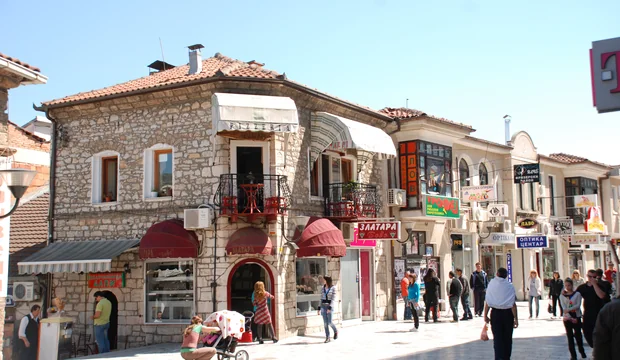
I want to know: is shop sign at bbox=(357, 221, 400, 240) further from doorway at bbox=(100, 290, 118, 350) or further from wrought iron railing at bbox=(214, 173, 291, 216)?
doorway at bbox=(100, 290, 118, 350)

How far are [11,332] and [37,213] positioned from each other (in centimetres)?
520

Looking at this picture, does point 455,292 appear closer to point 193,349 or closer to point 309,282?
point 309,282

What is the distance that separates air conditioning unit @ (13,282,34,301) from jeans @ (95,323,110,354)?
3580mm

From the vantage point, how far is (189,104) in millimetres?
18312

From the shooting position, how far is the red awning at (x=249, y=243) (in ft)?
54.6

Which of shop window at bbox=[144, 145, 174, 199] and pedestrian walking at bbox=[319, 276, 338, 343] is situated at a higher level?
shop window at bbox=[144, 145, 174, 199]

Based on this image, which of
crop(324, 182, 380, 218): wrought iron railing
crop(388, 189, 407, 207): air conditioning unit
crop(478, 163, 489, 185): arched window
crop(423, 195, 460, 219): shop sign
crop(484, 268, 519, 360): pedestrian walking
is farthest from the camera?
crop(478, 163, 489, 185): arched window

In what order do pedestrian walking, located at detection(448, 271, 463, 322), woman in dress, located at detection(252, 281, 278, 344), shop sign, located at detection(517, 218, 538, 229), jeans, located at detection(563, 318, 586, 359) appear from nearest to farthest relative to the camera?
jeans, located at detection(563, 318, 586, 359) < woman in dress, located at detection(252, 281, 278, 344) < pedestrian walking, located at detection(448, 271, 463, 322) < shop sign, located at detection(517, 218, 538, 229)

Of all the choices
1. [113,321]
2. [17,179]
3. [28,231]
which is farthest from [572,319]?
[28,231]

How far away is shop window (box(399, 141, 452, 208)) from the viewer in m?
22.8

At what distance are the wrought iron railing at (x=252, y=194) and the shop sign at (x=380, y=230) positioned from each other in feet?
11.3

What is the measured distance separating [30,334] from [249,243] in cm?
541

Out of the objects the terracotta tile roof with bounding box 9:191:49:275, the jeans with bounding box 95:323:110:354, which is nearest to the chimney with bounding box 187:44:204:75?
the terracotta tile roof with bounding box 9:191:49:275

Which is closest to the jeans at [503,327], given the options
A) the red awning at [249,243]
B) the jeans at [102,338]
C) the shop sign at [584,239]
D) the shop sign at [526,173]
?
the red awning at [249,243]
